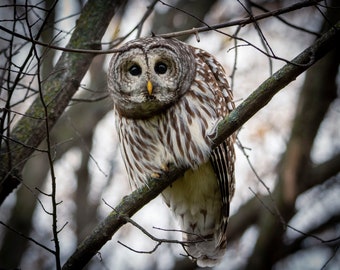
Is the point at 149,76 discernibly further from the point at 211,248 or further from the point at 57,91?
the point at 211,248

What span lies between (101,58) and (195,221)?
464 centimetres

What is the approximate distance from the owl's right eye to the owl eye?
165 millimetres

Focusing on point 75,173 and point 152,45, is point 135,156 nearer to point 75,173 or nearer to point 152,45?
point 152,45

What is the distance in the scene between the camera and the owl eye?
17.5 feet

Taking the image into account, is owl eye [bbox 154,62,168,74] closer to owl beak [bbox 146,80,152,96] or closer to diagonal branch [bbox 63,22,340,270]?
owl beak [bbox 146,80,152,96]

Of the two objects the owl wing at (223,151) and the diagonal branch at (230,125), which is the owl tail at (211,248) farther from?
the diagonal branch at (230,125)

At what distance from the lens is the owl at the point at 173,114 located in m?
5.09

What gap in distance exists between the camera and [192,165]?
16.6 ft

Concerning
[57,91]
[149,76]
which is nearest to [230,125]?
[149,76]

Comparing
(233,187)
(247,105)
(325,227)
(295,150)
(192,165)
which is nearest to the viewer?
(247,105)

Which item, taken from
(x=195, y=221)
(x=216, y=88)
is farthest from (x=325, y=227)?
(x=216, y=88)

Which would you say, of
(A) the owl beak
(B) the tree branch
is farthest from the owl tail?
(B) the tree branch

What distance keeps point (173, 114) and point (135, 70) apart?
1.93 ft

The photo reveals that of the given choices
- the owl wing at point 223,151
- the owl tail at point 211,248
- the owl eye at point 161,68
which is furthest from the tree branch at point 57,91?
the owl tail at point 211,248
